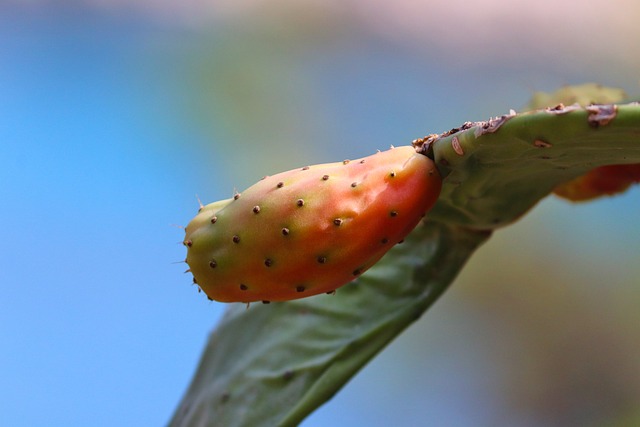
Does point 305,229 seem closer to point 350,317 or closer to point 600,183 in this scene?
point 350,317

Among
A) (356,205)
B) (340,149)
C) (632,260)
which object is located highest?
(356,205)

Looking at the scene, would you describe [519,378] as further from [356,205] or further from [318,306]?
[356,205]

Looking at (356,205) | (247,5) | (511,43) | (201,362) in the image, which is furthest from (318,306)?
(247,5)

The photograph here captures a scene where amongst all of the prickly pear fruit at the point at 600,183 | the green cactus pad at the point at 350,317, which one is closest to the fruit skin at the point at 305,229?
the green cactus pad at the point at 350,317

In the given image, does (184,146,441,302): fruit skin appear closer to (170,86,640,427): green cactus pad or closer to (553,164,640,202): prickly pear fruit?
(170,86,640,427): green cactus pad

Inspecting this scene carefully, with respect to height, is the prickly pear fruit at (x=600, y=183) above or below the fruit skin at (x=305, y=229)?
below

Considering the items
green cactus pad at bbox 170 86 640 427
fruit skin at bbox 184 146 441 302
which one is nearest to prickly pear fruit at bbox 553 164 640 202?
green cactus pad at bbox 170 86 640 427

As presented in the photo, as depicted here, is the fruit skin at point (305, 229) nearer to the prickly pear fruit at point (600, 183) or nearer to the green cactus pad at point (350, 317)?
the green cactus pad at point (350, 317)
